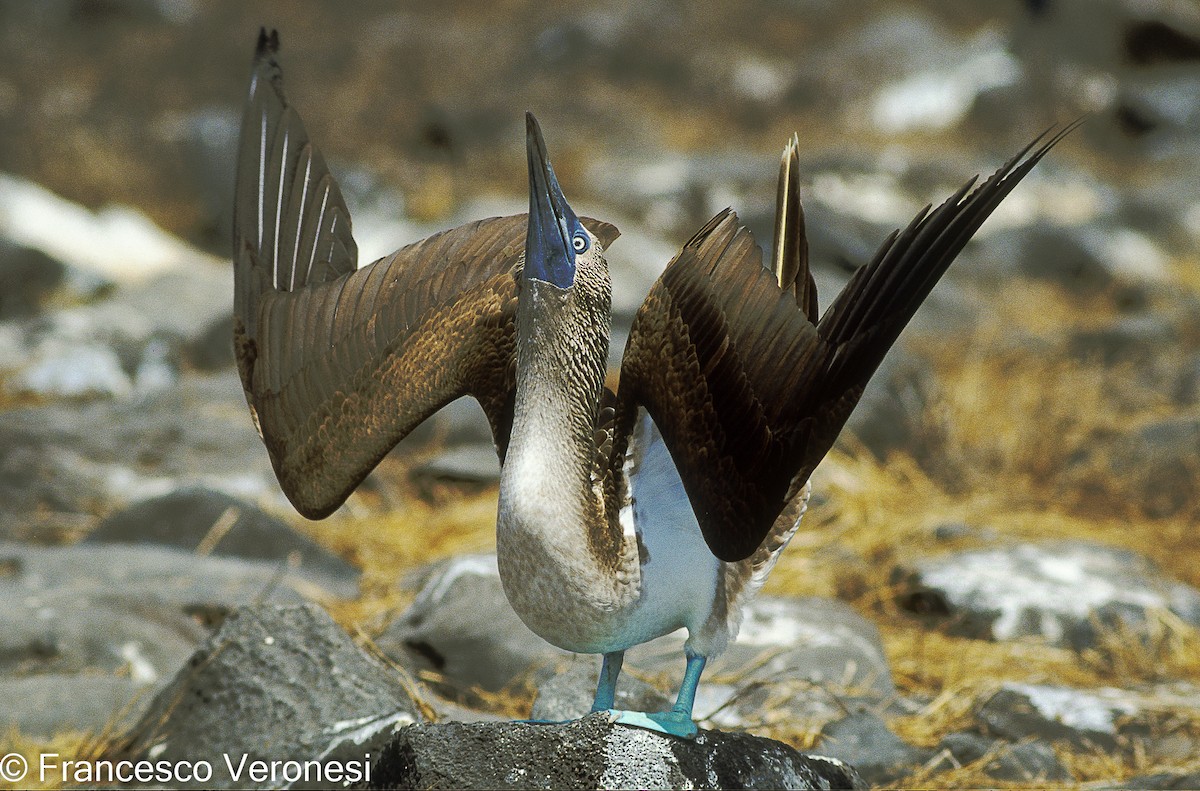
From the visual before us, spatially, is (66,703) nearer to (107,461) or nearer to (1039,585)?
(107,461)

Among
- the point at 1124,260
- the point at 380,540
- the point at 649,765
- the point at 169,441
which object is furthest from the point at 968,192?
the point at 1124,260

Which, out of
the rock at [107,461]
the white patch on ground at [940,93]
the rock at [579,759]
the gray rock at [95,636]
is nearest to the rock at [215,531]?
the rock at [107,461]

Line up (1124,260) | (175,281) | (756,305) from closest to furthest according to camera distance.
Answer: (756,305)
(175,281)
(1124,260)

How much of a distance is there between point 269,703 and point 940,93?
Result: 1473 cm

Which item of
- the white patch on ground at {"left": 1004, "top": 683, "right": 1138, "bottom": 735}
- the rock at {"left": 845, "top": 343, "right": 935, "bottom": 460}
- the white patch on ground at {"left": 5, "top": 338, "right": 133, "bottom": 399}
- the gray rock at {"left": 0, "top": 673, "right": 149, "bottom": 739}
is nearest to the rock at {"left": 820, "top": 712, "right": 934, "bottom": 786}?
the white patch on ground at {"left": 1004, "top": 683, "right": 1138, "bottom": 735}

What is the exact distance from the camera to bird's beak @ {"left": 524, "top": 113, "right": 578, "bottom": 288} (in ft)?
8.20

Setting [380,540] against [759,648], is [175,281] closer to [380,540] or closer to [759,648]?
[380,540]

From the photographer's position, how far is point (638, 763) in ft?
8.42

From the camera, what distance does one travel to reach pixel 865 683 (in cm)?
446

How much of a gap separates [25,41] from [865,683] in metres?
16.6

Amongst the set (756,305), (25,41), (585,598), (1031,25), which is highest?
(1031,25)

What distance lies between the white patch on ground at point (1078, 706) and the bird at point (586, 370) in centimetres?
201

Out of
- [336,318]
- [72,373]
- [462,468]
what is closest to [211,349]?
[72,373]

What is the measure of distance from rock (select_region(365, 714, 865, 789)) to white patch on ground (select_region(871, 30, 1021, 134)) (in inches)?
561
